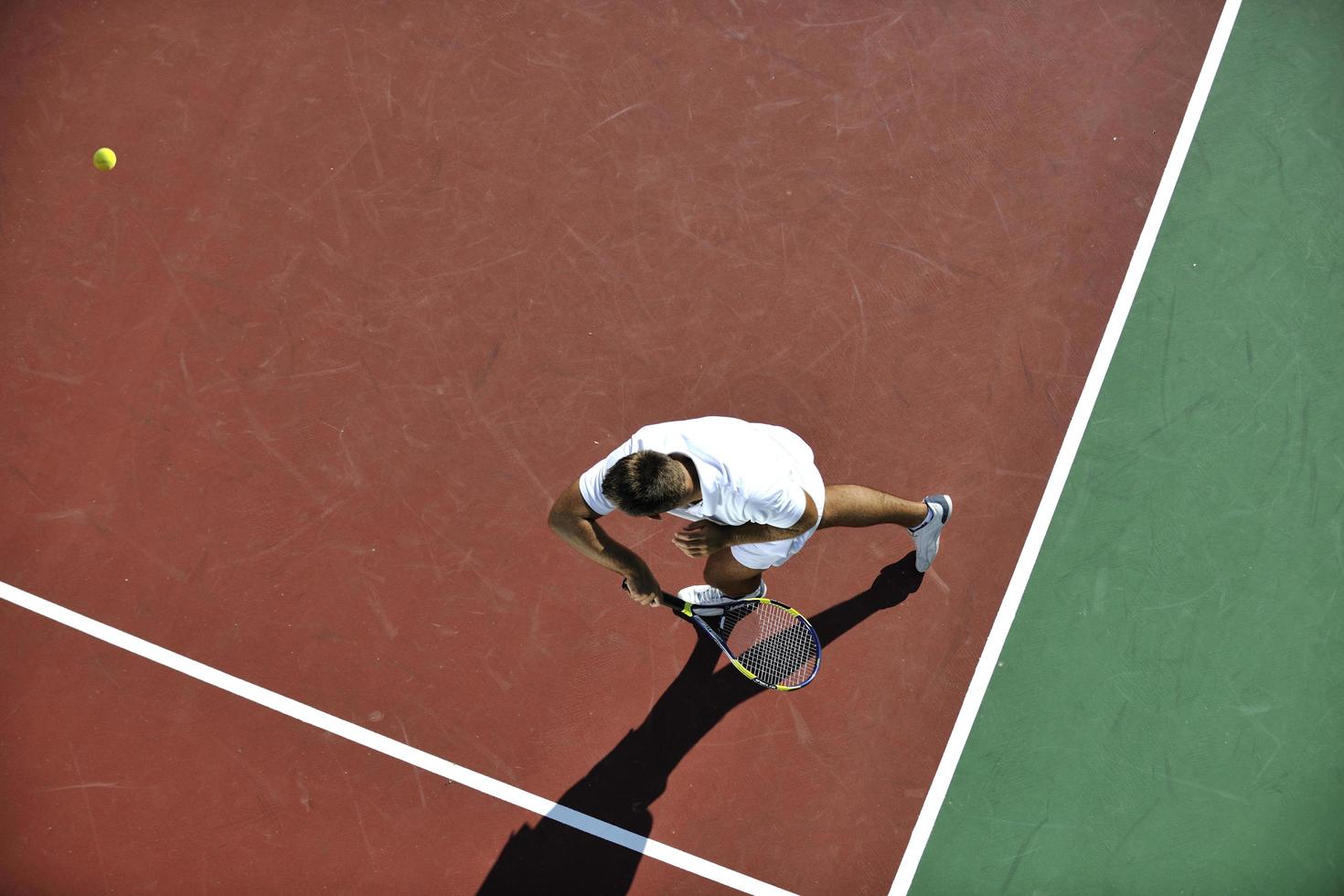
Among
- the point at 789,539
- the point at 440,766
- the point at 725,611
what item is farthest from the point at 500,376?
the point at 440,766

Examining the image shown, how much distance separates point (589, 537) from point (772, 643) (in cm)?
146

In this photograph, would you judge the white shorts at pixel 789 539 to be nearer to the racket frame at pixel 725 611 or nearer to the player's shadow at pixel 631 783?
the racket frame at pixel 725 611

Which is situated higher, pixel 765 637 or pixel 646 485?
pixel 646 485

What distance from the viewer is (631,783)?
4918 millimetres

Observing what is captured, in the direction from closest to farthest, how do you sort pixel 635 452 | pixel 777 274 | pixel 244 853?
pixel 635 452, pixel 244 853, pixel 777 274

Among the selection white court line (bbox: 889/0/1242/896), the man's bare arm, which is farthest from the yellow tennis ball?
white court line (bbox: 889/0/1242/896)

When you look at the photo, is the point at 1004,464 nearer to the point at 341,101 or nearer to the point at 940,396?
the point at 940,396

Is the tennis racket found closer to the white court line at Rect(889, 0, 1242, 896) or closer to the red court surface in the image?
the red court surface

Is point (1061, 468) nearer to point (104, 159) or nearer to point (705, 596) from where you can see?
point (705, 596)

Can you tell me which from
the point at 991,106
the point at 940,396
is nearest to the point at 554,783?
the point at 940,396

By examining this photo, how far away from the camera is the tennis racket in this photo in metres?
4.79

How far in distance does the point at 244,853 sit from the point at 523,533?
238 centimetres

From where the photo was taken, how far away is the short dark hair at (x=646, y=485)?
346cm

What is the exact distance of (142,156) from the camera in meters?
5.35
